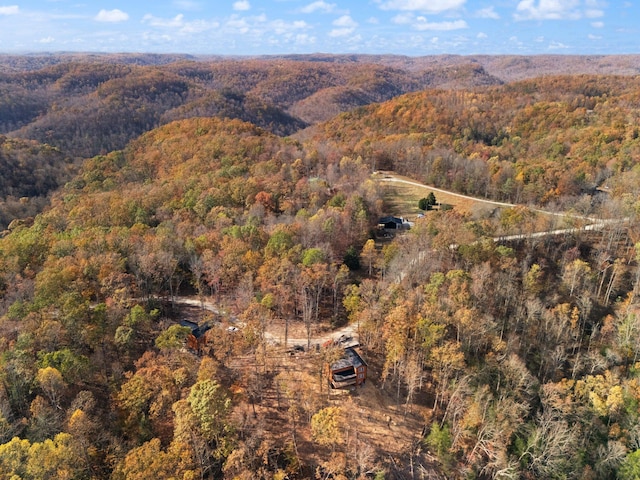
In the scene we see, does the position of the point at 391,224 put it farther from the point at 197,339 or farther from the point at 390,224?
the point at 197,339

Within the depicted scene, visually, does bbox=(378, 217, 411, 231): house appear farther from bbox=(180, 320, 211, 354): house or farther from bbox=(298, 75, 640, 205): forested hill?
bbox=(180, 320, 211, 354): house

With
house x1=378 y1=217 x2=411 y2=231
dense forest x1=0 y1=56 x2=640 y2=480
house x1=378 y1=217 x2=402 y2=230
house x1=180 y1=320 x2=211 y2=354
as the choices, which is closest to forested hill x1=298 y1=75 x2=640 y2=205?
dense forest x1=0 y1=56 x2=640 y2=480

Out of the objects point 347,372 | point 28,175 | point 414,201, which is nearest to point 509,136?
point 414,201

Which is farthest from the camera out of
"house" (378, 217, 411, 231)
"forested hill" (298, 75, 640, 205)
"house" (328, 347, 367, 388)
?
"forested hill" (298, 75, 640, 205)

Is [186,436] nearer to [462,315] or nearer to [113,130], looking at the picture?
[462,315]

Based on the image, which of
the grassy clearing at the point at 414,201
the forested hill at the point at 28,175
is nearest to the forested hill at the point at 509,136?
the grassy clearing at the point at 414,201

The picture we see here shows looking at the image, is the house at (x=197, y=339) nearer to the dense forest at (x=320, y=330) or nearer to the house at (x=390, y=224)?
the dense forest at (x=320, y=330)

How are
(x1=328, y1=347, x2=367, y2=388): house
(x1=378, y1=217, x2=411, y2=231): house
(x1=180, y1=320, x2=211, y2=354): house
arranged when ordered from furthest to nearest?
(x1=378, y1=217, x2=411, y2=231): house < (x1=180, y1=320, x2=211, y2=354): house < (x1=328, y1=347, x2=367, y2=388): house
